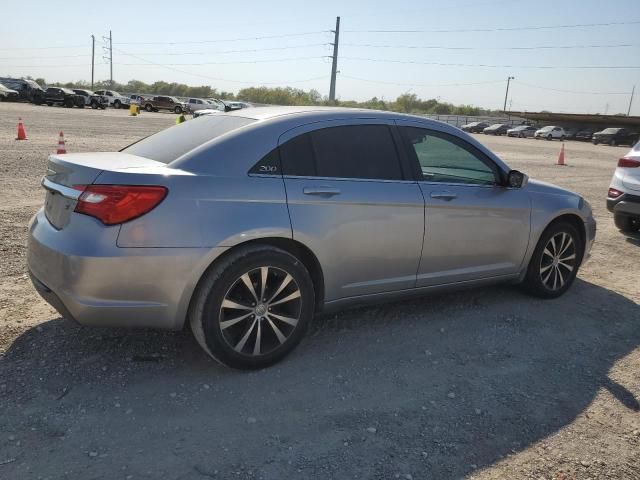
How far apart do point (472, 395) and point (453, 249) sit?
1308 mm

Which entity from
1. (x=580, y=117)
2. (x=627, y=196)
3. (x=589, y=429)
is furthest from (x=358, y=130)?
(x=580, y=117)

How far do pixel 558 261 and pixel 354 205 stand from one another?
8.14 feet

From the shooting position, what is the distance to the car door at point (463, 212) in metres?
4.28

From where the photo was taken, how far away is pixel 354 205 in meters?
3.81

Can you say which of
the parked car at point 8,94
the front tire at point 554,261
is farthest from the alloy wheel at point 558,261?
the parked car at point 8,94

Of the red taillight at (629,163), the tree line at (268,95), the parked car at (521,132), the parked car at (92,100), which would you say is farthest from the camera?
the tree line at (268,95)

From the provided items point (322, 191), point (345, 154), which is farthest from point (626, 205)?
point (322, 191)

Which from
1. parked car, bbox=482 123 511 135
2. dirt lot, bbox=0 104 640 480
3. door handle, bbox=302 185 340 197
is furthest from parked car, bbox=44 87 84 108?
door handle, bbox=302 185 340 197

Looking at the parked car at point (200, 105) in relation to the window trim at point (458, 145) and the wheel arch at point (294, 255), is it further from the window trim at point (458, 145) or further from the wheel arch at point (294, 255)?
the wheel arch at point (294, 255)

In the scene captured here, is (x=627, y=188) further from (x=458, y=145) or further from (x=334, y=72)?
(x=334, y=72)

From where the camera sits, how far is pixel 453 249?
4414mm

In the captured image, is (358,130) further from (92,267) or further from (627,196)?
(627,196)

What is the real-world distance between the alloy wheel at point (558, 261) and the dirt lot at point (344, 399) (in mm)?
382

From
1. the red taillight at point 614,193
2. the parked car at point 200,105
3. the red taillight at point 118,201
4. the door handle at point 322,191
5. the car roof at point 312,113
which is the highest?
the parked car at point 200,105
